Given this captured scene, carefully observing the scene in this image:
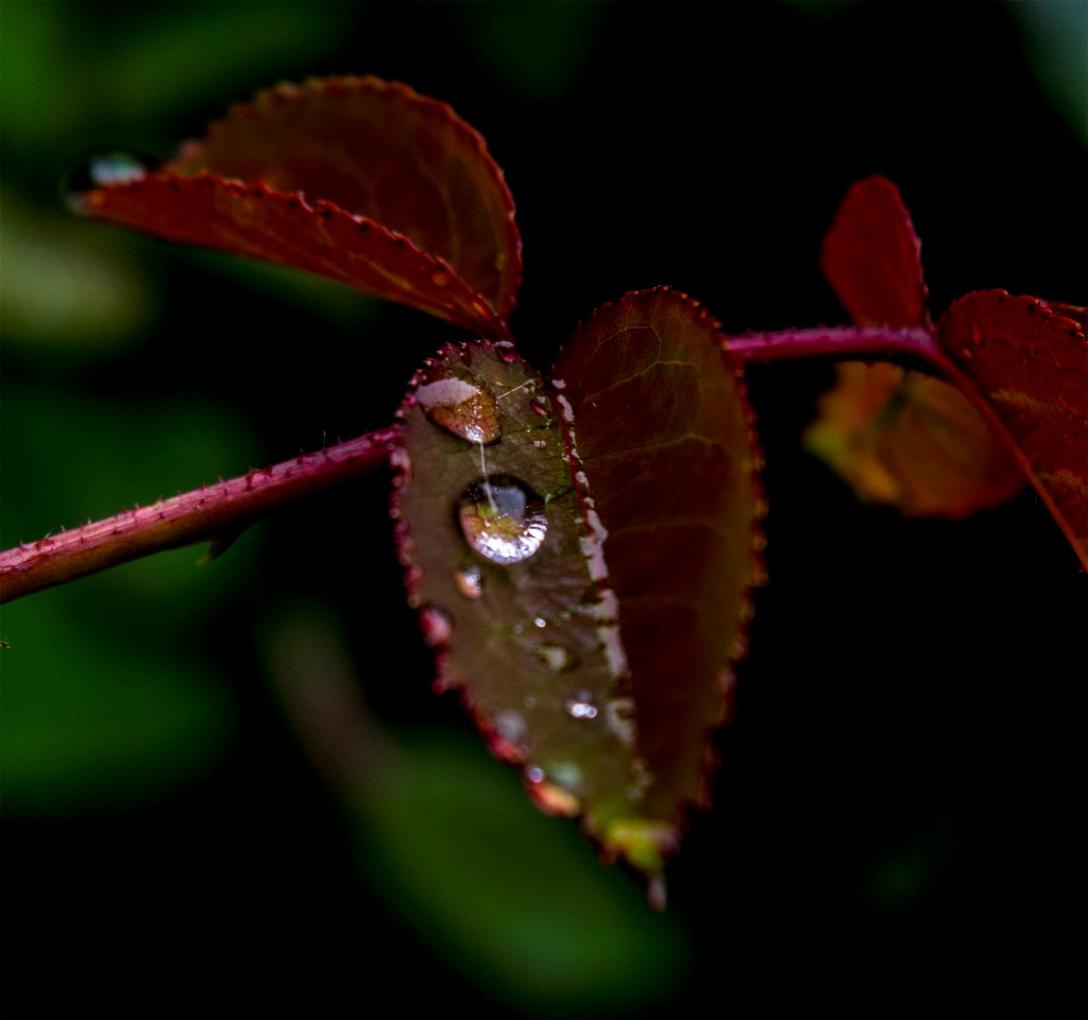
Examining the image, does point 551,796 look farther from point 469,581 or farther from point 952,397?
point 952,397

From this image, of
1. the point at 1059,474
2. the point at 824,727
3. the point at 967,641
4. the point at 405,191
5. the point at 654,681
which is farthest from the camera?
the point at 824,727

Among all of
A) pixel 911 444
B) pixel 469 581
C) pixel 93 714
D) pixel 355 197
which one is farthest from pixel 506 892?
pixel 469 581

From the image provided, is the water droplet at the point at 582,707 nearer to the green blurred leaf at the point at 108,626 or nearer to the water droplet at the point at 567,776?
the water droplet at the point at 567,776

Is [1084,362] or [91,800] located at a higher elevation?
[1084,362]

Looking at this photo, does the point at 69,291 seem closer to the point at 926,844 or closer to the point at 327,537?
the point at 327,537

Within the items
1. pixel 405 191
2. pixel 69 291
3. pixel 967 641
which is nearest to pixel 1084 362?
pixel 405 191

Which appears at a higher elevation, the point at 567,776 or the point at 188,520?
the point at 188,520

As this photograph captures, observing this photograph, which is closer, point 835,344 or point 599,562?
point 599,562

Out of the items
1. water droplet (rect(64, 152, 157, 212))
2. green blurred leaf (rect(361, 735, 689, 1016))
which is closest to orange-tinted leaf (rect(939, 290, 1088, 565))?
water droplet (rect(64, 152, 157, 212))

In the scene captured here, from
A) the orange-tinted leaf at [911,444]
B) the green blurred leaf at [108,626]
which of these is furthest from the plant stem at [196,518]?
the green blurred leaf at [108,626]
